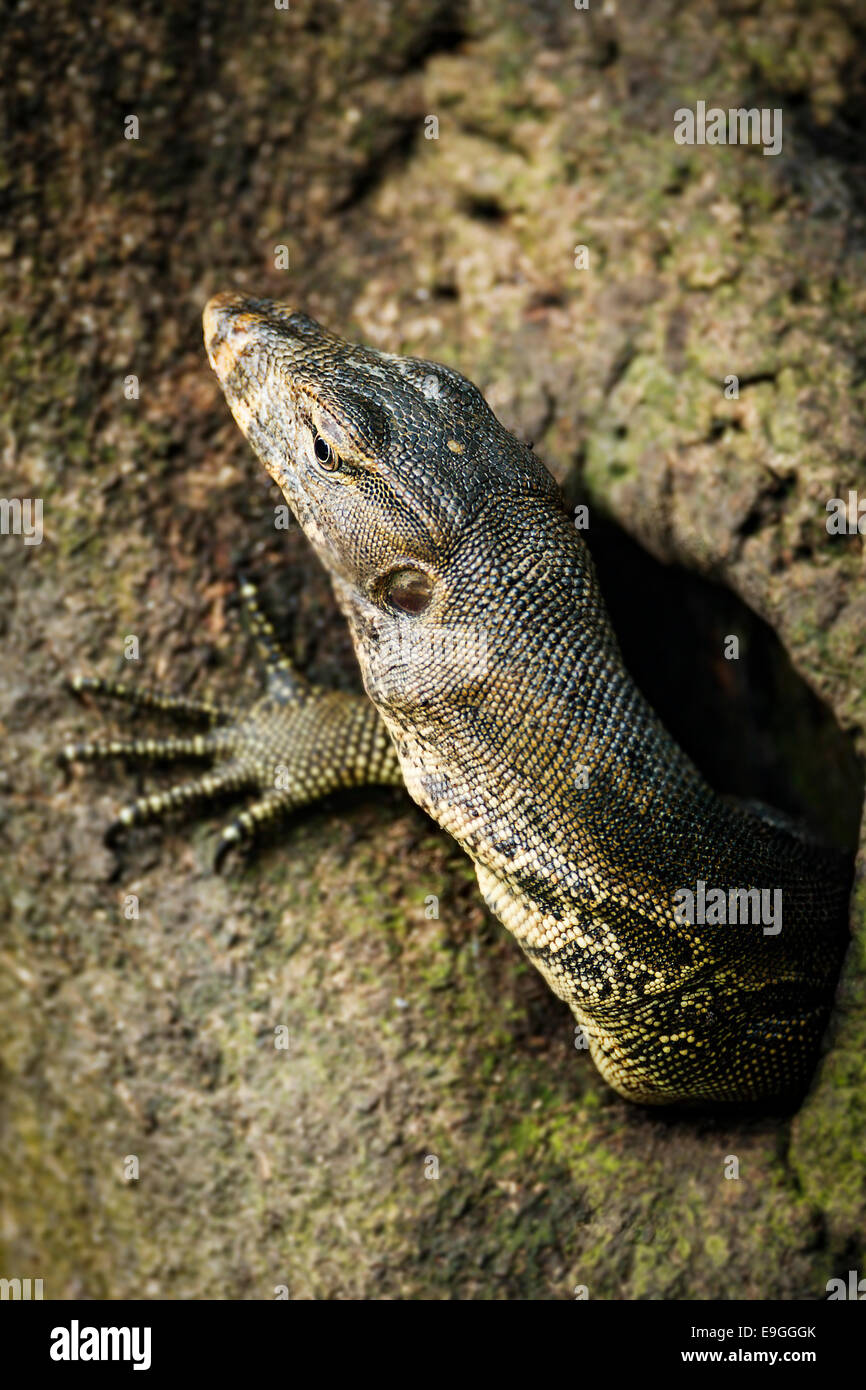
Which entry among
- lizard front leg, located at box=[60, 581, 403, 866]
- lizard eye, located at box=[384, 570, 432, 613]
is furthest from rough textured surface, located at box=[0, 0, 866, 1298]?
lizard eye, located at box=[384, 570, 432, 613]

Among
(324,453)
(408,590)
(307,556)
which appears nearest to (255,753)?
(307,556)

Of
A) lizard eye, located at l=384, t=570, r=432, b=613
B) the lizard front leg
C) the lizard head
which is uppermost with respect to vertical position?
the lizard head

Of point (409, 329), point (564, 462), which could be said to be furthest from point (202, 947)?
point (409, 329)

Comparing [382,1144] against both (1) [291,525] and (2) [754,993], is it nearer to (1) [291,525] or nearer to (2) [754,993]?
(2) [754,993]

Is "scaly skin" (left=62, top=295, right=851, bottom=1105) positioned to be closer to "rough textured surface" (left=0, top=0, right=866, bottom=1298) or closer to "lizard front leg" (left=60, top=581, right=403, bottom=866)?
"rough textured surface" (left=0, top=0, right=866, bottom=1298)

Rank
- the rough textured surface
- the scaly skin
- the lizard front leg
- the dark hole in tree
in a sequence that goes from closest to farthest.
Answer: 1. the scaly skin
2. the rough textured surface
3. the lizard front leg
4. the dark hole in tree

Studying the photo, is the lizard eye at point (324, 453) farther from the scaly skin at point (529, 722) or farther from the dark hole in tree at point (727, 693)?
the dark hole in tree at point (727, 693)

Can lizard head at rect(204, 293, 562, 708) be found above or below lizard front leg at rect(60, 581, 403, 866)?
above

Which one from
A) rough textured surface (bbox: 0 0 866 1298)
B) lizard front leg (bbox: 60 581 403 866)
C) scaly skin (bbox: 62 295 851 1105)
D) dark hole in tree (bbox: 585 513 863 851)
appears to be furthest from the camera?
dark hole in tree (bbox: 585 513 863 851)

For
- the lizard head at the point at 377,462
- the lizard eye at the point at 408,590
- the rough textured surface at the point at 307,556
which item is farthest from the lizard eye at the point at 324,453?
the rough textured surface at the point at 307,556
